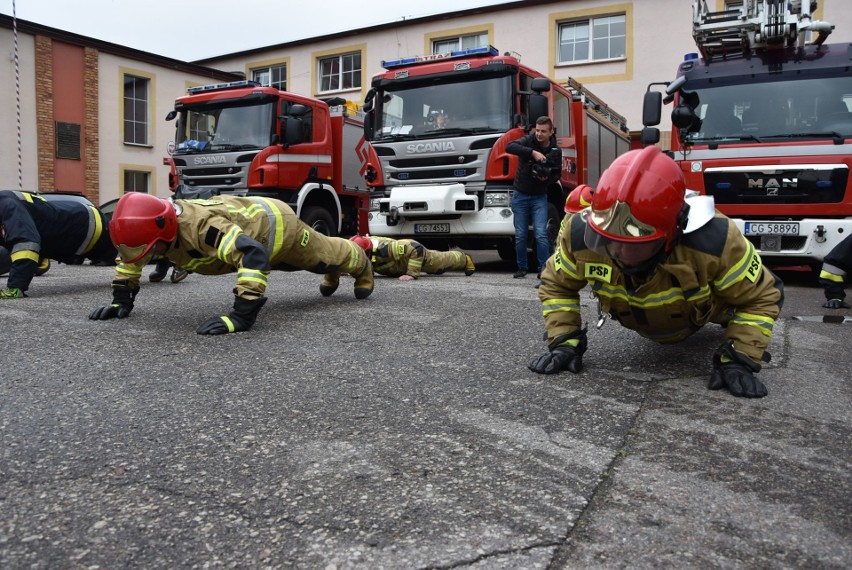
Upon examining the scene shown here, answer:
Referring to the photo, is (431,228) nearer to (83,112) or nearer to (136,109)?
(83,112)

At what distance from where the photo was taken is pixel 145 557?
178 centimetres

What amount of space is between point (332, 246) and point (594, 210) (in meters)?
3.54

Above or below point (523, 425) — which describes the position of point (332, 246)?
above

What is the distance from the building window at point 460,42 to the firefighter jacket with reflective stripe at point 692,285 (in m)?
19.2

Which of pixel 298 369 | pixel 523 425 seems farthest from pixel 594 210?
pixel 298 369

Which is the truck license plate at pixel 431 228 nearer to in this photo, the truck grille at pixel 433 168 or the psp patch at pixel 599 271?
the truck grille at pixel 433 168

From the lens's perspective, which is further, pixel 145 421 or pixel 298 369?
pixel 298 369

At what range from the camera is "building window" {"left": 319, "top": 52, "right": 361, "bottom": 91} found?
23844mm

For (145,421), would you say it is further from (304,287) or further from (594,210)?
(304,287)

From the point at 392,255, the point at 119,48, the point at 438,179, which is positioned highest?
→ the point at 119,48

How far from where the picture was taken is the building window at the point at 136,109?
2042 cm

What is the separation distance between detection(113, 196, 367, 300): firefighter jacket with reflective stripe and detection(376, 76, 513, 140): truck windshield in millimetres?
4233

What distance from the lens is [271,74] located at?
25484 millimetres

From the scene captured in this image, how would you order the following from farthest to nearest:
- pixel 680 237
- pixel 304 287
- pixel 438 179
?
pixel 438 179 → pixel 304 287 → pixel 680 237
